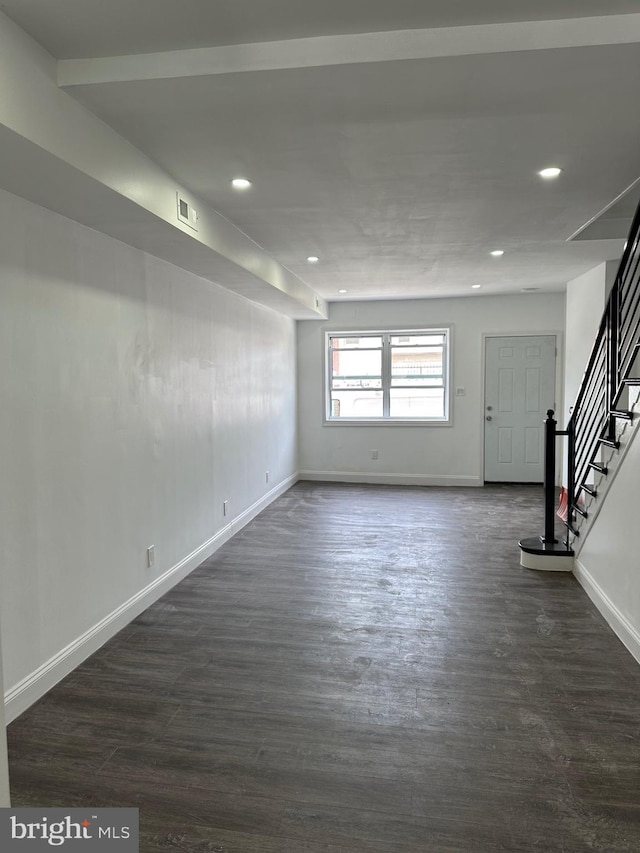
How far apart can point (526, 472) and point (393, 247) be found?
4215 mm

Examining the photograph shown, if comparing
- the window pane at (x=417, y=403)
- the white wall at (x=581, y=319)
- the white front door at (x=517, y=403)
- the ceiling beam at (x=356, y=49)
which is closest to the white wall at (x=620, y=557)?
the ceiling beam at (x=356, y=49)

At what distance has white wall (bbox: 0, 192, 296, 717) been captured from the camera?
2480 mm

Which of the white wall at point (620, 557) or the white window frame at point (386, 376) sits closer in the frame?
the white wall at point (620, 557)

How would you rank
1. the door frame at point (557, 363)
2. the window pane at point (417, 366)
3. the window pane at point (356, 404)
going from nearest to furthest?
the door frame at point (557, 363)
the window pane at point (417, 366)
the window pane at point (356, 404)

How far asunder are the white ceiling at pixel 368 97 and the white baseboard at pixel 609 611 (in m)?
2.42

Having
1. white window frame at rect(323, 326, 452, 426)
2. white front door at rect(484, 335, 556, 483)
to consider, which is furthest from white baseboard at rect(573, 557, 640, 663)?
white window frame at rect(323, 326, 452, 426)

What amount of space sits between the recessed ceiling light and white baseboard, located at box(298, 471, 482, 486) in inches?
201

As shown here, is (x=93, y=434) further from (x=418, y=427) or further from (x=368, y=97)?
(x=418, y=427)

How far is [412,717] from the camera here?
7.94 feet

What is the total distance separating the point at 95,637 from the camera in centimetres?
304

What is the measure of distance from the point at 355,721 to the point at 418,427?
564cm

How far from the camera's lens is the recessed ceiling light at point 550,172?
2887 mm

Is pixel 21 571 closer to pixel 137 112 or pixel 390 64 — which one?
pixel 137 112

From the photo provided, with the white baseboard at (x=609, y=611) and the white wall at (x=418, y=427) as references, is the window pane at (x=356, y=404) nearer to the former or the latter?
the white wall at (x=418, y=427)
